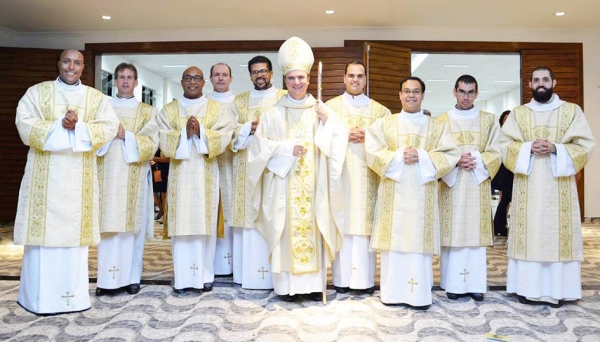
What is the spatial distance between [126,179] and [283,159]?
134 centimetres

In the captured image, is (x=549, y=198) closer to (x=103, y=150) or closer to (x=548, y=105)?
(x=548, y=105)

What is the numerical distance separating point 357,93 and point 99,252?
8.28 feet

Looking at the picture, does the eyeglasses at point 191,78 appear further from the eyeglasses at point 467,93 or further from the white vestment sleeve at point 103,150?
the eyeglasses at point 467,93

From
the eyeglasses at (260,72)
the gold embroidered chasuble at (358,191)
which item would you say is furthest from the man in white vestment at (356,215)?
the eyeglasses at (260,72)

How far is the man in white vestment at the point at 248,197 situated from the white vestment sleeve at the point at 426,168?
1371mm

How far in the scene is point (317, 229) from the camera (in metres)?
3.90

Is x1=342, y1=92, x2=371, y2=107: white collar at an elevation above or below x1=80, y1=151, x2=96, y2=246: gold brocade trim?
above

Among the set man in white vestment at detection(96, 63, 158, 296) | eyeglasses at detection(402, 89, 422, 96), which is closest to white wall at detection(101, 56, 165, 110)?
man in white vestment at detection(96, 63, 158, 296)

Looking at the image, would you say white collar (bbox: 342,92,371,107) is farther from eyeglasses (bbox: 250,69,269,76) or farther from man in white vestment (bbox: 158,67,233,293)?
man in white vestment (bbox: 158,67,233,293)

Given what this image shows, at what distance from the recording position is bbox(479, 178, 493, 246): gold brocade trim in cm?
404

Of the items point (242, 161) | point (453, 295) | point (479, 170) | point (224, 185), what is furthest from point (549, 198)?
point (224, 185)

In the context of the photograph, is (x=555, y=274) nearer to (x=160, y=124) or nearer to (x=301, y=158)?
(x=301, y=158)

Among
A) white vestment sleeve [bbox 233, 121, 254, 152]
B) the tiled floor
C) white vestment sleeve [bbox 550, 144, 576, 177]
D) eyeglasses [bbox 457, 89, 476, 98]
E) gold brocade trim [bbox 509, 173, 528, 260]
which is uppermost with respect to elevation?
eyeglasses [bbox 457, 89, 476, 98]

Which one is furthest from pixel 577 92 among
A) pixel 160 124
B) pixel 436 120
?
pixel 160 124
